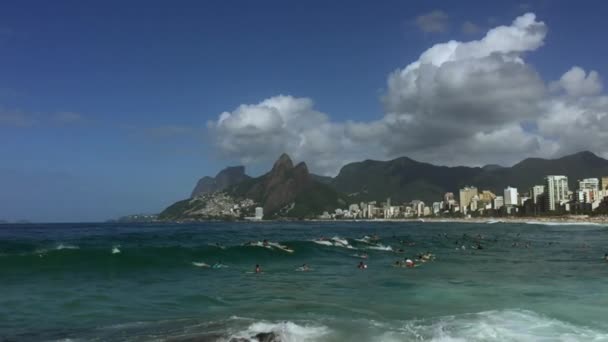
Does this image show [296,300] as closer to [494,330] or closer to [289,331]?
[289,331]

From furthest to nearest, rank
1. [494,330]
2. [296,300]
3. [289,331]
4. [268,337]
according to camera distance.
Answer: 1. [296,300]
2. [494,330]
3. [289,331]
4. [268,337]

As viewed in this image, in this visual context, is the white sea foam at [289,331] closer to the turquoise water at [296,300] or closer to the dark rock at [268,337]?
the turquoise water at [296,300]

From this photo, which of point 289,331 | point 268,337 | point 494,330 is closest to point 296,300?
point 289,331

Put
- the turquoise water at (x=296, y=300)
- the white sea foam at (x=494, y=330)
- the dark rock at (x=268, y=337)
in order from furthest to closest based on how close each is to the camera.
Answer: the turquoise water at (x=296, y=300)
the white sea foam at (x=494, y=330)
the dark rock at (x=268, y=337)

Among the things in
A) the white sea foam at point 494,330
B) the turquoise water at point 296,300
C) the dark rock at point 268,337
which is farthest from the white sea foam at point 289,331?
the white sea foam at point 494,330

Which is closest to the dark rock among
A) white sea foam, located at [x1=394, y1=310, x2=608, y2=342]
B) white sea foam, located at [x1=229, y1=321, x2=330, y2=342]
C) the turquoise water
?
white sea foam, located at [x1=229, y1=321, x2=330, y2=342]

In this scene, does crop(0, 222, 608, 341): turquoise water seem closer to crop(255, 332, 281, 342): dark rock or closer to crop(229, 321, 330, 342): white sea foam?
crop(229, 321, 330, 342): white sea foam
